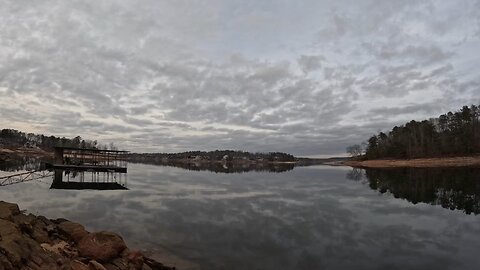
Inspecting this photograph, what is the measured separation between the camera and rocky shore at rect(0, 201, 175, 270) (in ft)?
34.2

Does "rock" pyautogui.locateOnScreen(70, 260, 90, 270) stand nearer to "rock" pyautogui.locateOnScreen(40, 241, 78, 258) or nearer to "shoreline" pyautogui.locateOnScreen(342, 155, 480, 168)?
"rock" pyautogui.locateOnScreen(40, 241, 78, 258)

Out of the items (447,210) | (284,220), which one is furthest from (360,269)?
(447,210)

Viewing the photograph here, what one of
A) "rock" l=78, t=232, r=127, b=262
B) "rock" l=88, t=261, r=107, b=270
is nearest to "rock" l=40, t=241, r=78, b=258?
"rock" l=78, t=232, r=127, b=262

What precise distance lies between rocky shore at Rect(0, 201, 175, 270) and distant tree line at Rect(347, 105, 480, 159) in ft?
411

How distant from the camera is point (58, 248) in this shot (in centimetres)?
1334

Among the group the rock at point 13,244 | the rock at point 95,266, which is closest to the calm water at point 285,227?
the rock at point 95,266

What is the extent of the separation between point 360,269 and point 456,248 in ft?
22.0

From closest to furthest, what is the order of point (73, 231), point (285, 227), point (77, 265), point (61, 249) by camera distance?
point (77, 265) → point (61, 249) → point (73, 231) → point (285, 227)

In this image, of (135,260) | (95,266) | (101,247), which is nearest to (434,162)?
(135,260)

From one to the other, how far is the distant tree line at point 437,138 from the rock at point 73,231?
125 meters

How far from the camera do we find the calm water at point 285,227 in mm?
15383

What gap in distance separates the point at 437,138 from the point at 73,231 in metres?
138

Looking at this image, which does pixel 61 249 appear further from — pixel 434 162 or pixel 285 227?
pixel 434 162

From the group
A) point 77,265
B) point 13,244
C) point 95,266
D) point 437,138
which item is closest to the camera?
point 13,244
